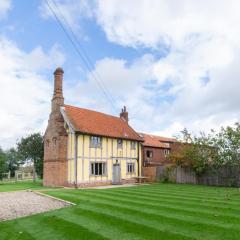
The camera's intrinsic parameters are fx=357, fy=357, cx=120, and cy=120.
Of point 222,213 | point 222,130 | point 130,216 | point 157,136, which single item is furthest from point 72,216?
point 157,136

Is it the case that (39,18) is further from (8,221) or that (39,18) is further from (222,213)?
(222,213)

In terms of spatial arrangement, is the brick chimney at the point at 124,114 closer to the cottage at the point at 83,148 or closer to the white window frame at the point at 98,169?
the cottage at the point at 83,148

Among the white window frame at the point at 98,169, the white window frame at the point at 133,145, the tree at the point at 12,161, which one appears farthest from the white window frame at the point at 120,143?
the tree at the point at 12,161

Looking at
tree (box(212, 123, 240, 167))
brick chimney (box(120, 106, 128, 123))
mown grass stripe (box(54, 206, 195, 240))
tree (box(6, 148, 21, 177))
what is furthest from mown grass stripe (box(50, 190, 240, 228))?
tree (box(6, 148, 21, 177))

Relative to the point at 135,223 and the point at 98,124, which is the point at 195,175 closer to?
the point at 98,124

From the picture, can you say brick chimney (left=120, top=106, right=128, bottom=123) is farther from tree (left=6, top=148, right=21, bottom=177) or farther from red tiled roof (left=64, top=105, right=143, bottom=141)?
tree (left=6, top=148, right=21, bottom=177)

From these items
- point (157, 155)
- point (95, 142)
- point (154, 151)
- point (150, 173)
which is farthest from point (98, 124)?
point (157, 155)

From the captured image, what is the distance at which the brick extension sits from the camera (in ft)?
111

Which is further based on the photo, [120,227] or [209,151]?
[209,151]

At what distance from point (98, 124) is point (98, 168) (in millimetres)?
4662

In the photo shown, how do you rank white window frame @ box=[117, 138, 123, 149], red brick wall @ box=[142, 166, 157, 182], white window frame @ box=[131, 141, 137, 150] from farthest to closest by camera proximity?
1. white window frame @ box=[131, 141, 137, 150]
2. red brick wall @ box=[142, 166, 157, 182]
3. white window frame @ box=[117, 138, 123, 149]

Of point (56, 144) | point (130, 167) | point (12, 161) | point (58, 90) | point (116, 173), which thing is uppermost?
point (58, 90)

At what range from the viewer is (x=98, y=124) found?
120 feet

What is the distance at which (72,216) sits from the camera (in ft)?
41.3
